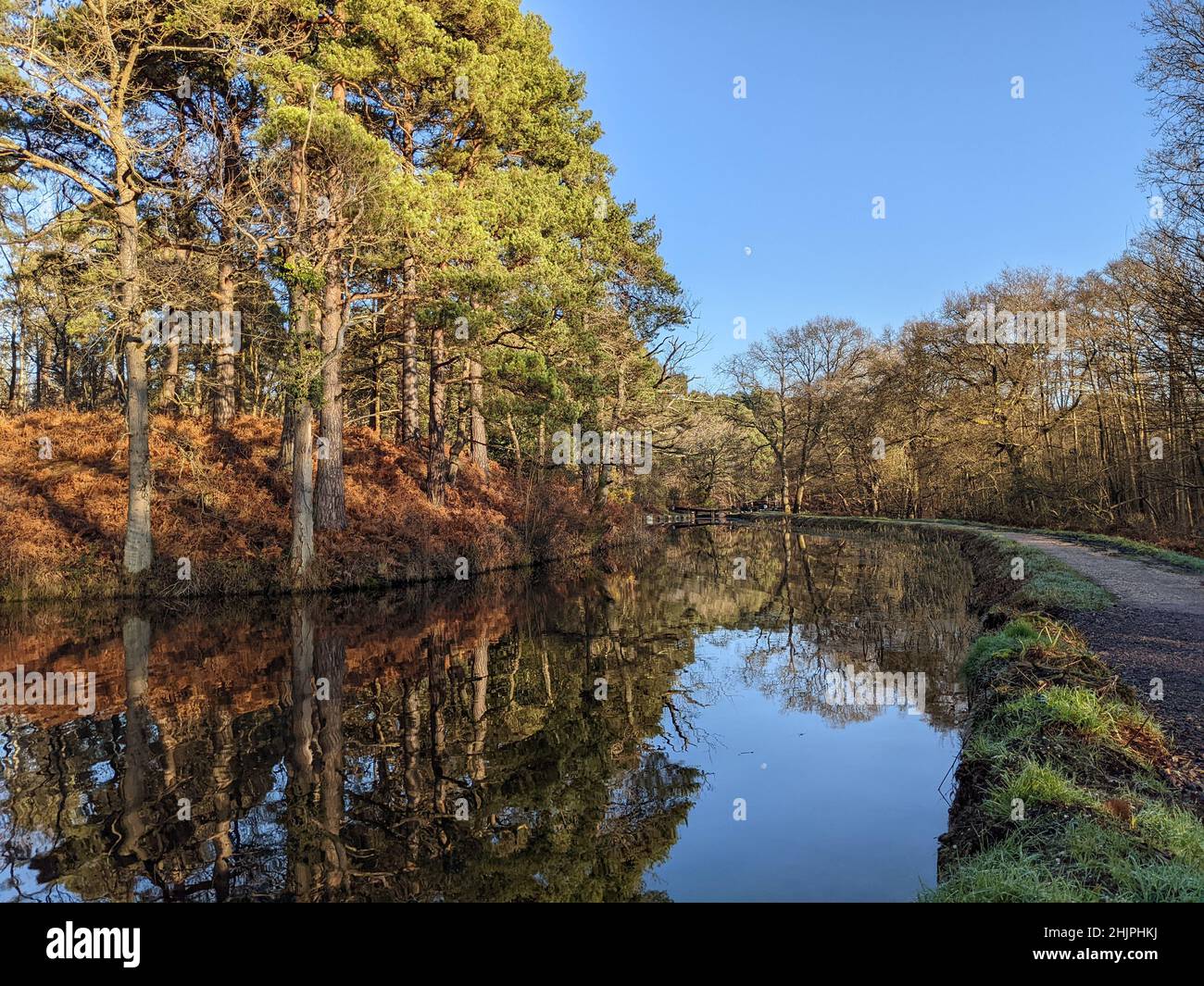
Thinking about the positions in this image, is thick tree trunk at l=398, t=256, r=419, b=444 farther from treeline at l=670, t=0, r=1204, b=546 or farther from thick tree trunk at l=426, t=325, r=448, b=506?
treeline at l=670, t=0, r=1204, b=546

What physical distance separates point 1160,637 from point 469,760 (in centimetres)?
796

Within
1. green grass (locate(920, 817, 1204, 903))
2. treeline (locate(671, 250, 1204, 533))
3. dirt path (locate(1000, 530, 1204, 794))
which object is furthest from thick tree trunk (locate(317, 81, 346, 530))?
treeline (locate(671, 250, 1204, 533))

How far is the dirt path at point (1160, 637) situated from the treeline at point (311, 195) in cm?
1142

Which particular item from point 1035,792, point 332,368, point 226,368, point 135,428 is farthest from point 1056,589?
point 226,368

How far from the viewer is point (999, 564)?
15523 millimetres

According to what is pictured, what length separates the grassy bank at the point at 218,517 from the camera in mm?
13492

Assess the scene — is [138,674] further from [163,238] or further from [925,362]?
[925,362]

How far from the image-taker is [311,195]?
1302cm

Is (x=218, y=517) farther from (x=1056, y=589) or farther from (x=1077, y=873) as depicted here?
(x=1056, y=589)

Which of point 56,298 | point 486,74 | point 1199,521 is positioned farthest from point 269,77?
point 1199,521

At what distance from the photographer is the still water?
3.85 metres

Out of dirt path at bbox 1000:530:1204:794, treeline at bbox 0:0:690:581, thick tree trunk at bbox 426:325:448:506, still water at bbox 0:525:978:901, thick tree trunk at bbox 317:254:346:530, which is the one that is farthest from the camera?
thick tree trunk at bbox 426:325:448:506

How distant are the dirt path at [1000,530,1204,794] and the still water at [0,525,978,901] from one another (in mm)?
1696

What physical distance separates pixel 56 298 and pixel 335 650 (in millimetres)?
10735
